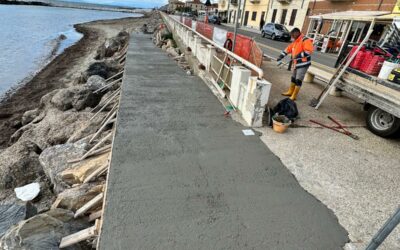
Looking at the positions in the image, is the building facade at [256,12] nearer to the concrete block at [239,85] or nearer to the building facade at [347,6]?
the building facade at [347,6]

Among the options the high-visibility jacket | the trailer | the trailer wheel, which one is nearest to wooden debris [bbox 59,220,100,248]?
the trailer

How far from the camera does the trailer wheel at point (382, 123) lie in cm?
516

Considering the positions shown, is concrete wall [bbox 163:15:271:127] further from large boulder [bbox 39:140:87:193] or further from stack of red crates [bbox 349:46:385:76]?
large boulder [bbox 39:140:87:193]

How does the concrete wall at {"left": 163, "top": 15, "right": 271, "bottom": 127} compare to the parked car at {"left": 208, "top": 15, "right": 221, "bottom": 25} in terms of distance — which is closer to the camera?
the concrete wall at {"left": 163, "top": 15, "right": 271, "bottom": 127}

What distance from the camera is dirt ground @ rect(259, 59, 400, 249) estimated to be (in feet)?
10.6

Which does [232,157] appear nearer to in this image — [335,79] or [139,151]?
[139,151]

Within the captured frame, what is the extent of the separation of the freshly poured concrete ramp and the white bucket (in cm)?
331

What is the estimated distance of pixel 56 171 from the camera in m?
4.68

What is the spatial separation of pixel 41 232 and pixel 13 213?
1153mm

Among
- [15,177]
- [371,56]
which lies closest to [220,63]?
[371,56]

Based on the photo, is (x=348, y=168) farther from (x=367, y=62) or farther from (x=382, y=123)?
(x=367, y=62)

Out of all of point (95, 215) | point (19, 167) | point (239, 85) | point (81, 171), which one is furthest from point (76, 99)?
point (95, 215)

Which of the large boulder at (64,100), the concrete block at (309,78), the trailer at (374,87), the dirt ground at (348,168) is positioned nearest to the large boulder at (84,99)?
the large boulder at (64,100)

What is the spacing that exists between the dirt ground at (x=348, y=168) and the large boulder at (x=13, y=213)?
160 inches
